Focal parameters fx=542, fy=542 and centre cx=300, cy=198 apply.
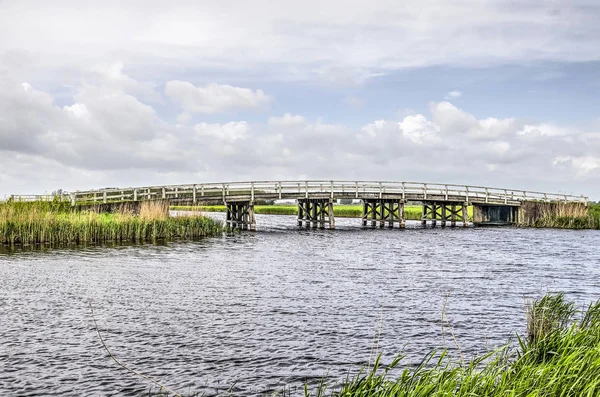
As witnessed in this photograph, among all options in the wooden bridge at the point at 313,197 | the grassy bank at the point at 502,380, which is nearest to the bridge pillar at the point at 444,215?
the wooden bridge at the point at 313,197

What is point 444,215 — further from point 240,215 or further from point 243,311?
point 243,311

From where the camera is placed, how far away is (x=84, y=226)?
33125 mm

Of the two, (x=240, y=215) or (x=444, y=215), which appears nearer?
(x=240, y=215)

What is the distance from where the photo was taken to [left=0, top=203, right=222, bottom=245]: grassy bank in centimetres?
3153

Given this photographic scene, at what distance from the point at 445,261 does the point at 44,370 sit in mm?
21098

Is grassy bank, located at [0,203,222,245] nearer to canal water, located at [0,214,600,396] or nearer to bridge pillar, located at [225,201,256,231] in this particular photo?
canal water, located at [0,214,600,396]

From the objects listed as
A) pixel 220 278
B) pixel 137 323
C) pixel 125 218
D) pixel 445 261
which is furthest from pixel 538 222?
pixel 137 323

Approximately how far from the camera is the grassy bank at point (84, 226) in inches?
1241

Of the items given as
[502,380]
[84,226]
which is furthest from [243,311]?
[84,226]

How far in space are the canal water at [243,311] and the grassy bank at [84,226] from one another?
4.14 m

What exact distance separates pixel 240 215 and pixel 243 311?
37631 millimetres

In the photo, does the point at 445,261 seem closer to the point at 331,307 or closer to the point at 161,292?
the point at 331,307

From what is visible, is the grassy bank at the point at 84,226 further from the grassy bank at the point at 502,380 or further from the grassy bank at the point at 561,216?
the grassy bank at the point at 561,216

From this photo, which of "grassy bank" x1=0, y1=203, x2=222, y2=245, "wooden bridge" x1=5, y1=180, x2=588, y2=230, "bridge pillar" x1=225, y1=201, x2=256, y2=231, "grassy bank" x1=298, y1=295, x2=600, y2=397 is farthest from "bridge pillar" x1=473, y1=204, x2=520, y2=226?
"grassy bank" x1=298, y1=295, x2=600, y2=397
